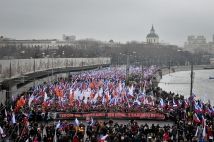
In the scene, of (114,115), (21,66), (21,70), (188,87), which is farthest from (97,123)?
(188,87)

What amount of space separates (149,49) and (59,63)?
253 ft

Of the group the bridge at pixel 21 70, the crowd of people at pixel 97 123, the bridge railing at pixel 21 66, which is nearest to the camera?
the crowd of people at pixel 97 123

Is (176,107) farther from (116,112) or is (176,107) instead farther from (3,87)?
(3,87)

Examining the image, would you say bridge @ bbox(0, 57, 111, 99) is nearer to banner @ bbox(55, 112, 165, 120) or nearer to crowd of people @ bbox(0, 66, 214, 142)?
crowd of people @ bbox(0, 66, 214, 142)

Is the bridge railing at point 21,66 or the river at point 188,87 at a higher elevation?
the bridge railing at point 21,66

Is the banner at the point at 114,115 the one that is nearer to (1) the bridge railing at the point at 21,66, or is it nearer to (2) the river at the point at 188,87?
(1) the bridge railing at the point at 21,66

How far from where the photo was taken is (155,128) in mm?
18438

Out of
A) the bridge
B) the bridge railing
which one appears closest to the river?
the bridge

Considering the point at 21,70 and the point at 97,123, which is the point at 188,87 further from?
the point at 97,123

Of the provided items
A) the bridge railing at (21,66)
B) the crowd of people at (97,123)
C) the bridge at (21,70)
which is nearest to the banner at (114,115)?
the crowd of people at (97,123)

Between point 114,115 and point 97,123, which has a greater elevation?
point 97,123

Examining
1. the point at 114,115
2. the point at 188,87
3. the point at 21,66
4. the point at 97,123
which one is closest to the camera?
the point at 97,123

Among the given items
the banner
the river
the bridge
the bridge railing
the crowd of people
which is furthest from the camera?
the river

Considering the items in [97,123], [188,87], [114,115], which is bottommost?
[188,87]
